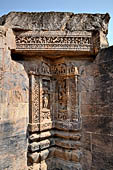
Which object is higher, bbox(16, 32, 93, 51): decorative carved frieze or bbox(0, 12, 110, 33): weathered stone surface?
bbox(0, 12, 110, 33): weathered stone surface

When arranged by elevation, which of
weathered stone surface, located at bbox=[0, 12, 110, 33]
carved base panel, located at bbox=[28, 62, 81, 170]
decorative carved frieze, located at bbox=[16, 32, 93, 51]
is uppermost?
weathered stone surface, located at bbox=[0, 12, 110, 33]

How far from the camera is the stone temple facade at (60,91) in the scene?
9.43 ft

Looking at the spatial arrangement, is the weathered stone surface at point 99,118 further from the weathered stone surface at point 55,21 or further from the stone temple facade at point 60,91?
the weathered stone surface at point 55,21

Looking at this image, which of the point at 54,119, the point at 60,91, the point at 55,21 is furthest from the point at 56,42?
the point at 54,119

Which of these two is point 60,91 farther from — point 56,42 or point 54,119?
point 56,42

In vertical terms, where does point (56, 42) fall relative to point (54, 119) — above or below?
above

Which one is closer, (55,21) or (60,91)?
(55,21)

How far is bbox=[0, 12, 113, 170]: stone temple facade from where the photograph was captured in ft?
9.43

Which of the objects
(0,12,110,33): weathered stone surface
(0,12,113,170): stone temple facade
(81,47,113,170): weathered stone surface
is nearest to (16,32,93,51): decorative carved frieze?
(0,12,113,170): stone temple facade

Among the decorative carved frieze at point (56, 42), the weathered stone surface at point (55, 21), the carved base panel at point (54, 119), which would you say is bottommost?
the carved base panel at point (54, 119)

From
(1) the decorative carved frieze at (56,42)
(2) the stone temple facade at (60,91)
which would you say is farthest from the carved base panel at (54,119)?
(1) the decorative carved frieze at (56,42)

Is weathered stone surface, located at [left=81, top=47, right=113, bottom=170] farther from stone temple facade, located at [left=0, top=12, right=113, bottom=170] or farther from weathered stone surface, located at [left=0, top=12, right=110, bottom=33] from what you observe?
weathered stone surface, located at [left=0, top=12, right=110, bottom=33]

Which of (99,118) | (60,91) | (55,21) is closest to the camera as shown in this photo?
(99,118)

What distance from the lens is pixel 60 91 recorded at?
137 inches
